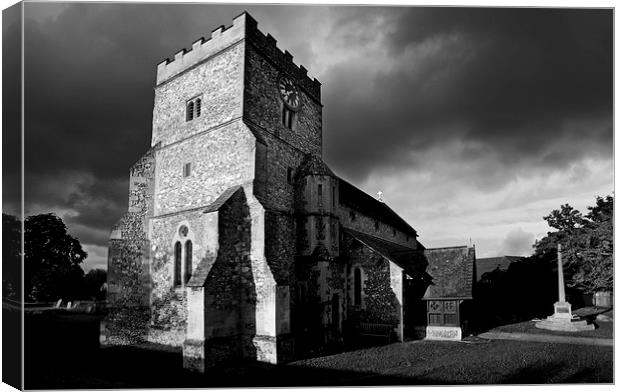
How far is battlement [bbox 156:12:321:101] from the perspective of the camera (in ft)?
47.9

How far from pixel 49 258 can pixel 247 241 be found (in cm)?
1371

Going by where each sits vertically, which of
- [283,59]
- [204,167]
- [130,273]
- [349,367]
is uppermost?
[283,59]

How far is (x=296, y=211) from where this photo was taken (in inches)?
615

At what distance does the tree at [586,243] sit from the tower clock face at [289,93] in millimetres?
10013

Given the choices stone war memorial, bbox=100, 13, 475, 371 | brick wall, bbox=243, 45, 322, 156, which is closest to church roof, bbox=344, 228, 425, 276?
stone war memorial, bbox=100, 13, 475, 371

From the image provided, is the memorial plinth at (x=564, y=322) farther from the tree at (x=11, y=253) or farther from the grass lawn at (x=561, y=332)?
the tree at (x=11, y=253)

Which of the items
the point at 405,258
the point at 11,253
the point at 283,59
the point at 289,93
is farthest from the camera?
the point at 405,258

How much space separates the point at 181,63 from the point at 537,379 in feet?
51.0

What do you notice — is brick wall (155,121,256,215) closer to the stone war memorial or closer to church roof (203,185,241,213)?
the stone war memorial

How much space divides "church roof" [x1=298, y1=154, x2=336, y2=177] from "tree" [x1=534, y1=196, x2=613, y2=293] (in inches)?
308

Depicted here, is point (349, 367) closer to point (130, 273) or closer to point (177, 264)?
point (177, 264)

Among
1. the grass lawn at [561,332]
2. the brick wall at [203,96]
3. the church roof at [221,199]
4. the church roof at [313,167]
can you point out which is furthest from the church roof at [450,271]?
the brick wall at [203,96]

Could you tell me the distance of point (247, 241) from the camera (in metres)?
13.0

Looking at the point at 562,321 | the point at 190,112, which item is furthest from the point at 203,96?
the point at 562,321
